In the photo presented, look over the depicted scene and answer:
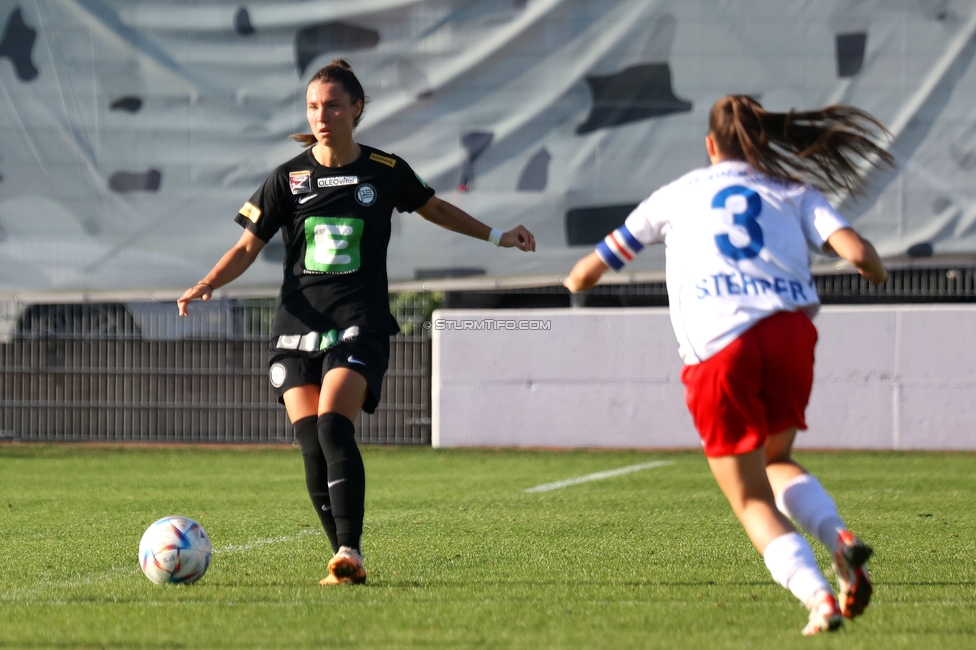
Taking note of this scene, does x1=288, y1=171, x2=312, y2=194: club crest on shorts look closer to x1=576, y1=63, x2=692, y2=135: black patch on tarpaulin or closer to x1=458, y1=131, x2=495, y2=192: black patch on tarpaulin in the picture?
x1=458, y1=131, x2=495, y2=192: black patch on tarpaulin

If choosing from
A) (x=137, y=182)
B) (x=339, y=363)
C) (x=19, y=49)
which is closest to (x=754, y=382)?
(x=339, y=363)

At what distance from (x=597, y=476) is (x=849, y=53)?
5.63 meters

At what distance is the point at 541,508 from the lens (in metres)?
7.41

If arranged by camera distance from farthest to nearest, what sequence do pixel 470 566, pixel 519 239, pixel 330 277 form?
pixel 470 566 < pixel 519 239 < pixel 330 277

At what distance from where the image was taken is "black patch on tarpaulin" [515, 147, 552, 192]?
506 inches

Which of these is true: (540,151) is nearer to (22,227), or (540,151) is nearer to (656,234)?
(22,227)

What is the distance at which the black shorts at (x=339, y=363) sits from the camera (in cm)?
461

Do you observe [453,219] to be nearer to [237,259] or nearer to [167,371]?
[237,259]

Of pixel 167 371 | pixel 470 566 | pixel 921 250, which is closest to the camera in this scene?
pixel 470 566

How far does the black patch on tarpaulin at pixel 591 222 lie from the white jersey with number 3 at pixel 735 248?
915cm

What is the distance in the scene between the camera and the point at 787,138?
3.64 metres

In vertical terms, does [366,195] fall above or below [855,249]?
above

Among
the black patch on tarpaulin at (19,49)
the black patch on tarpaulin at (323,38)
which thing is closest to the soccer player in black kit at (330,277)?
the black patch on tarpaulin at (323,38)

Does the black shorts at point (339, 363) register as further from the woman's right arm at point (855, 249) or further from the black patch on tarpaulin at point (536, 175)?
the black patch on tarpaulin at point (536, 175)
